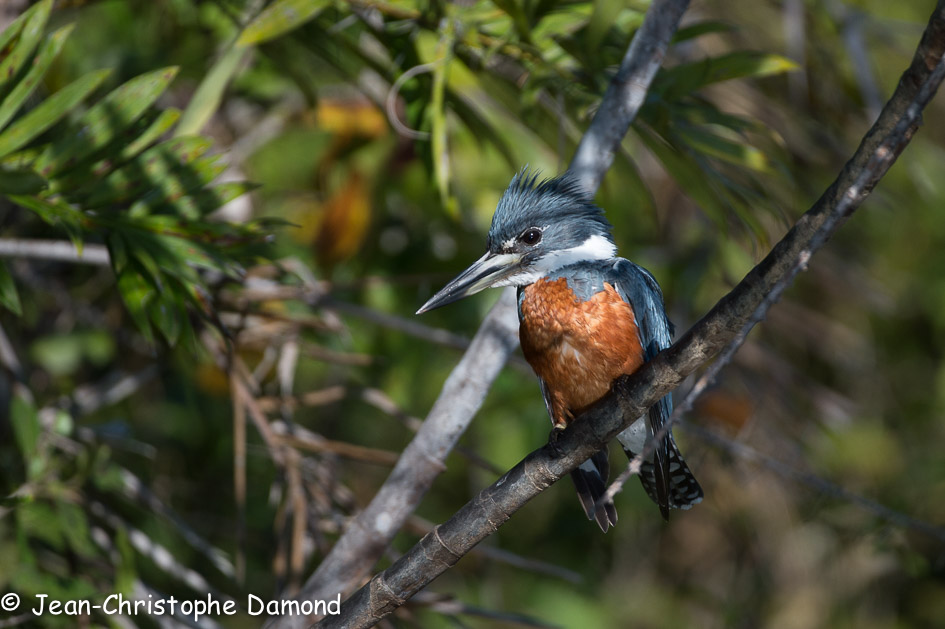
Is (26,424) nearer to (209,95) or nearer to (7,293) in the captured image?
(7,293)

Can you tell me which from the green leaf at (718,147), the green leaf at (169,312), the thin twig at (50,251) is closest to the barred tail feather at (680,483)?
the green leaf at (718,147)

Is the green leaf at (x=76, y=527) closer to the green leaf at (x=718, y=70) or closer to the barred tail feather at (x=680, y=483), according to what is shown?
the barred tail feather at (x=680, y=483)

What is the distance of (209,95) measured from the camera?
2.18 meters

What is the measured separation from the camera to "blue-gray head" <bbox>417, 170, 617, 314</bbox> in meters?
2.10

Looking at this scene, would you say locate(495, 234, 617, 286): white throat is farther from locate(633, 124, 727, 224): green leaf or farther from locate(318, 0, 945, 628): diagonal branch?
locate(318, 0, 945, 628): diagonal branch

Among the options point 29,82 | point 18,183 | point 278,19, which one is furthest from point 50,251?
point 278,19

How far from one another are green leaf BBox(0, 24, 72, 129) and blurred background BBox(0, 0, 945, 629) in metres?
0.01

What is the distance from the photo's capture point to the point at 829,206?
1.18m

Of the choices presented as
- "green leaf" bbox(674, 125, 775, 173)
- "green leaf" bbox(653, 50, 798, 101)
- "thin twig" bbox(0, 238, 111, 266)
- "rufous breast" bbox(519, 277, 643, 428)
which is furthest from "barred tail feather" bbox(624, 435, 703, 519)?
"thin twig" bbox(0, 238, 111, 266)

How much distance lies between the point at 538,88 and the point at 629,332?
2.23 ft

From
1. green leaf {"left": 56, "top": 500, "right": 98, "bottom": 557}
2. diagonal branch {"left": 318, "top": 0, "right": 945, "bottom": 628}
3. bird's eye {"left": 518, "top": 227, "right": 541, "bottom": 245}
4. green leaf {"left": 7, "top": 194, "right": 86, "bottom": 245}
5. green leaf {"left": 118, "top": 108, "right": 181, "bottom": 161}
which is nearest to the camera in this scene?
diagonal branch {"left": 318, "top": 0, "right": 945, "bottom": 628}

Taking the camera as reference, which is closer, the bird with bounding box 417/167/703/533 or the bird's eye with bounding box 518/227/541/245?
the bird with bounding box 417/167/703/533

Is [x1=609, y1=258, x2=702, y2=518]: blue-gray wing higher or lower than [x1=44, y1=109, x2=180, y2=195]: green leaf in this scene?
lower

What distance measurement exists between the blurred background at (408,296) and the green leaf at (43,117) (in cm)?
1
